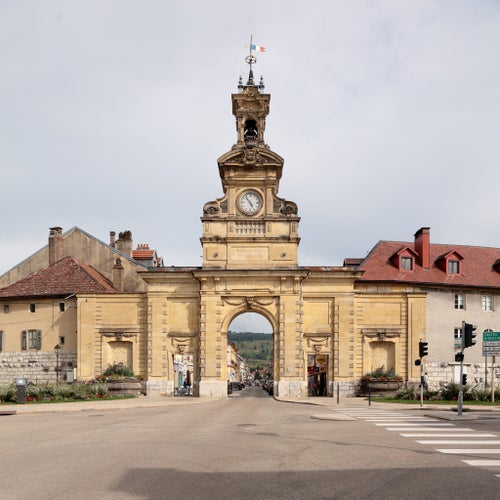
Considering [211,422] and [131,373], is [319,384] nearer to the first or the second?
[131,373]

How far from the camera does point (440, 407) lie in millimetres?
29734

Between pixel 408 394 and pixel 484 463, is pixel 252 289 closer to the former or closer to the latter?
pixel 408 394

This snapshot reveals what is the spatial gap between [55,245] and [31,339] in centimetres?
994

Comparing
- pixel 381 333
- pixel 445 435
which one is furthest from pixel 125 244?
pixel 445 435

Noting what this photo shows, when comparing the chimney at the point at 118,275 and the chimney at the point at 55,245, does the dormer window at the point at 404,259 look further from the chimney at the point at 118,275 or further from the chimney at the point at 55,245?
the chimney at the point at 55,245

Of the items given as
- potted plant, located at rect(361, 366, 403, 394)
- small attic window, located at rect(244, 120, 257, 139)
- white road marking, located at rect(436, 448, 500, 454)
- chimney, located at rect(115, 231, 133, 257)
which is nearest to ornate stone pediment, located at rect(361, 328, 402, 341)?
potted plant, located at rect(361, 366, 403, 394)

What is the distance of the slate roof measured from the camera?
164 feet

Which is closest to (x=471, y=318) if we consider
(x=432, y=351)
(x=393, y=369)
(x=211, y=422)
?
(x=432, y=351)

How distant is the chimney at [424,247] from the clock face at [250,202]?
13.8 meters

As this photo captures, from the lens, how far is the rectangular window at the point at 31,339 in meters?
49.4

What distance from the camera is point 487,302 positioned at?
163 feet

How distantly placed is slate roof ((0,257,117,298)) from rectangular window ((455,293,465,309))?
2574 cm

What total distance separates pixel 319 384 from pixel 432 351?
926 cm

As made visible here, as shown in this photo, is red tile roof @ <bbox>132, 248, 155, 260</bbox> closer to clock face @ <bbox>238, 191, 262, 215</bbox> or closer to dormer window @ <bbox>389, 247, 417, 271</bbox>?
clock face @ <bbox>238, 191, 262, 215</bbox>
